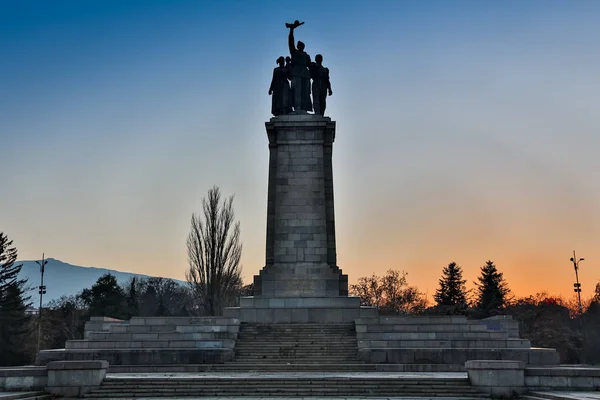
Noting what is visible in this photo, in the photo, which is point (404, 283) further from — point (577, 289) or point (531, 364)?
point (531, 364)

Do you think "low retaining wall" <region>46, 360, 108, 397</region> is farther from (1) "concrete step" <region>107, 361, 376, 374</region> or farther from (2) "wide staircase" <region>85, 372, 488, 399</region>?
(1) "concrete step" <region>107, 361, 376, 374</region>

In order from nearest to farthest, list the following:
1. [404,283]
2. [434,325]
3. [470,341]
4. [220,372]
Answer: [220,372]
[470,341]
[434,325]
[404,283]

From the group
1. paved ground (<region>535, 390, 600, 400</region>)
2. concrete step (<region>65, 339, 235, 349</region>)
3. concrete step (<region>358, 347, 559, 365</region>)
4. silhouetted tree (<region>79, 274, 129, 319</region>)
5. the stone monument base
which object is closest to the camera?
paved ground (<region>535, 390, 600, 400</region>)

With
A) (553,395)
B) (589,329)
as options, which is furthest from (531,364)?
(589,329)

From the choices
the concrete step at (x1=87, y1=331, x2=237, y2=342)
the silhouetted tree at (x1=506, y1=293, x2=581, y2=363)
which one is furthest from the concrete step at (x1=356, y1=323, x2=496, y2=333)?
the silhouetted tree at (x1=506, y1=293, x2=581, y2=363)

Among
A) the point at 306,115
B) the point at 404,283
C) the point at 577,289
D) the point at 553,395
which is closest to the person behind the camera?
the point at 553,395

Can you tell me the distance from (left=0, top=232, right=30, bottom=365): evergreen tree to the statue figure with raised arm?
3184 centimetres

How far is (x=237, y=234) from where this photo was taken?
5409cm

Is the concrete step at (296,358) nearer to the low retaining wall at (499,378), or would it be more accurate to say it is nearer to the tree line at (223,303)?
the low retaining wall at (499,378)

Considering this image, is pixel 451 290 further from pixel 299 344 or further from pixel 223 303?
pixel 299 344

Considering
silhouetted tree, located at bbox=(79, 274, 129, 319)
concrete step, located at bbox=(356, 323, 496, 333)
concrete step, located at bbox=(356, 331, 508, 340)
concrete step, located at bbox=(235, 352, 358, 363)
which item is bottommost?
concrete step, located at bbox=(235, 352, 358, 363)

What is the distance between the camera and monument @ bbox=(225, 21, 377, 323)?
95.1 ft

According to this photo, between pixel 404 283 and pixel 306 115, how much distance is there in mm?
56975

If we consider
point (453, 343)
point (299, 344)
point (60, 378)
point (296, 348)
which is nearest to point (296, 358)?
point (296, 348)
